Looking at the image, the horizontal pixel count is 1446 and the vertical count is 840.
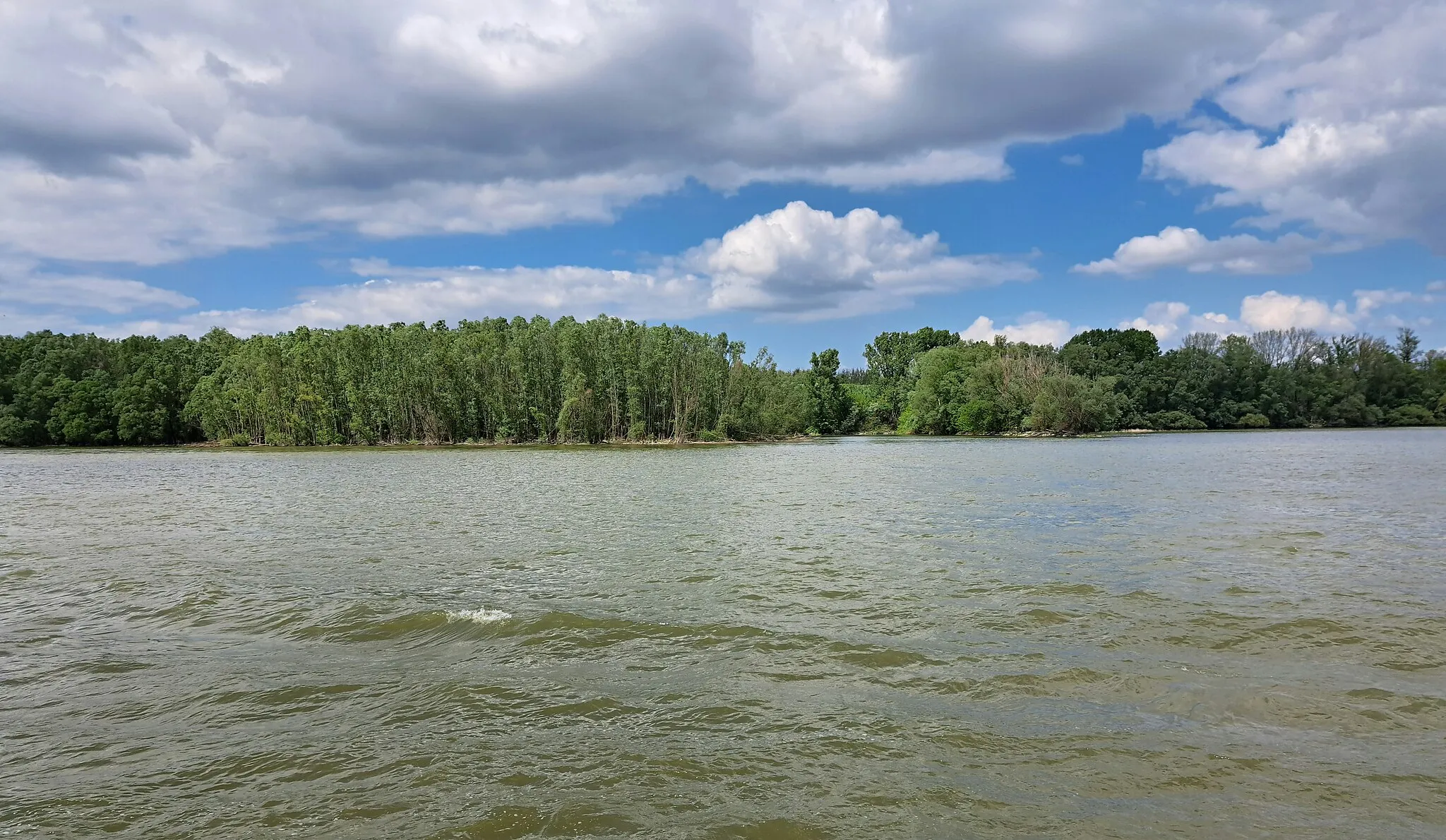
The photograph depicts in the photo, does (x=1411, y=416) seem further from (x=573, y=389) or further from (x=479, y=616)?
(x=479, y=616)

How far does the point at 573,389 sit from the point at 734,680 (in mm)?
94905

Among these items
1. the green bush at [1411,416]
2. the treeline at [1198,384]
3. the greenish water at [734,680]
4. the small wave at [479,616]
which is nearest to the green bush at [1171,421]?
the treeline at [1198,384]

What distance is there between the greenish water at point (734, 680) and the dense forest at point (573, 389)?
8521 cm

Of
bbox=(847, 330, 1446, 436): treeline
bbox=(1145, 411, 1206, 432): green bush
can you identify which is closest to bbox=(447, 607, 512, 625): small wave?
bbox=(847, 330, 1446, 436): treeline

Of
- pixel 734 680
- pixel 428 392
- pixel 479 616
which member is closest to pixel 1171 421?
pixel 428 392

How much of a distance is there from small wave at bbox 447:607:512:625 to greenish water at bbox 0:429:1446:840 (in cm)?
10

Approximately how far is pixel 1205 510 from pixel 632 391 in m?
84.6

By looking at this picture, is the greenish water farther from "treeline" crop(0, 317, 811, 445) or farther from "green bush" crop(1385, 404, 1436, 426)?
"green bush" crop(1385, 404, 1436, 426)

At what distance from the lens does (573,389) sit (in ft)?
332

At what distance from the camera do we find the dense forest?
106 metres

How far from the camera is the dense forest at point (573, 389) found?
4158 inches

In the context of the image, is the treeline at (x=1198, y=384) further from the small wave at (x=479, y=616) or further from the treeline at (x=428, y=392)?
the small wave at (x=479, y=616)

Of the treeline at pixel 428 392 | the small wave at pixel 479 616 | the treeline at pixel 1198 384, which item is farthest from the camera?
the treeline at pixel 1198 384

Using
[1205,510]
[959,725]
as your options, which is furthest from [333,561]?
[1205,510]
